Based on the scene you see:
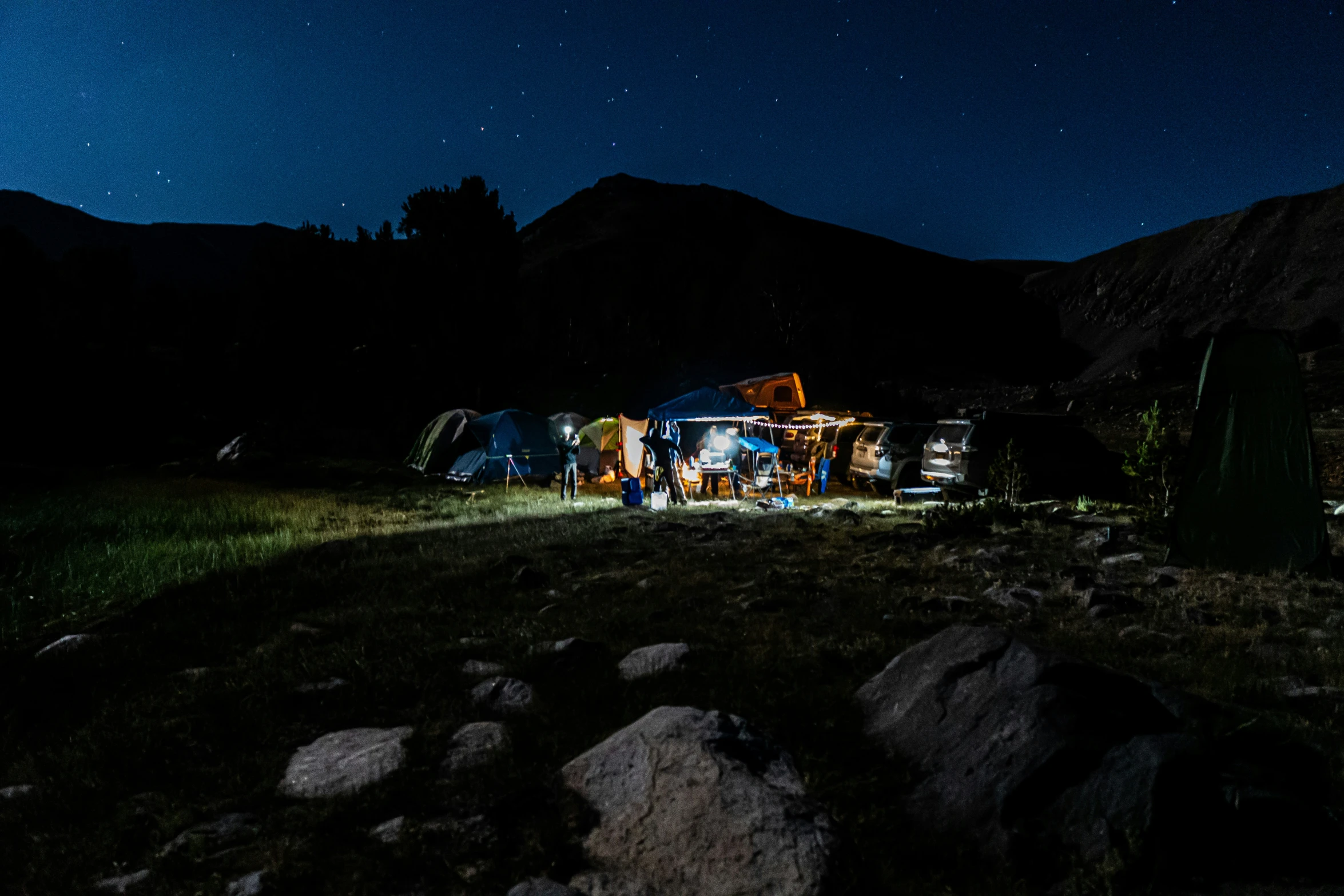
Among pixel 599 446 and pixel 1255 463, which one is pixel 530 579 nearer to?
pixel 1255 463

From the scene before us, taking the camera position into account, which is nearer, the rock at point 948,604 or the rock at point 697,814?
the rock at point 697,814

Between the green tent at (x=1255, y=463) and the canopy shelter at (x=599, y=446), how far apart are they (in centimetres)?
1728

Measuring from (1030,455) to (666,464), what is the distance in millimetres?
7524

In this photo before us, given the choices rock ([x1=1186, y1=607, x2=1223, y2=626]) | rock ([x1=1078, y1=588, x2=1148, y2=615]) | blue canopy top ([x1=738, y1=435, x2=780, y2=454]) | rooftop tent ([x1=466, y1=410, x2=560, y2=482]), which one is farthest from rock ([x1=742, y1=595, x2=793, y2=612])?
rooftop tent ([x1=466, y1=410, x2=560, y2=482])

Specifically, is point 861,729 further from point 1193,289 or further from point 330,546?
point 1193,289

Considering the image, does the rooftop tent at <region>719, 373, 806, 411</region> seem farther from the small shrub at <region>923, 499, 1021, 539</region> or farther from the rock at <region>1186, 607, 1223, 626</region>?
the rock at <region>1186, 607, 1223, 626</region>

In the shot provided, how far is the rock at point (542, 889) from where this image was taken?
2.70 meters

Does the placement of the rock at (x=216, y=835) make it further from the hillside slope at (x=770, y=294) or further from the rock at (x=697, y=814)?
the hillside slope at (x=770, y=294)

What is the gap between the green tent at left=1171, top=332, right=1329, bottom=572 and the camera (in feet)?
24.4

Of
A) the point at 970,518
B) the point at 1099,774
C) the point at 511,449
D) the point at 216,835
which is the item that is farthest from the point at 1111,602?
the point at 511,449

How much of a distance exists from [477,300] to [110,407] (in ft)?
72.2

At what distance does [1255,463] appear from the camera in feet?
24.7

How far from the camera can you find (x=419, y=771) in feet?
12.9

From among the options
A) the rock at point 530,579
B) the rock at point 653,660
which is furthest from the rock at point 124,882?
the rock at point 530,579
